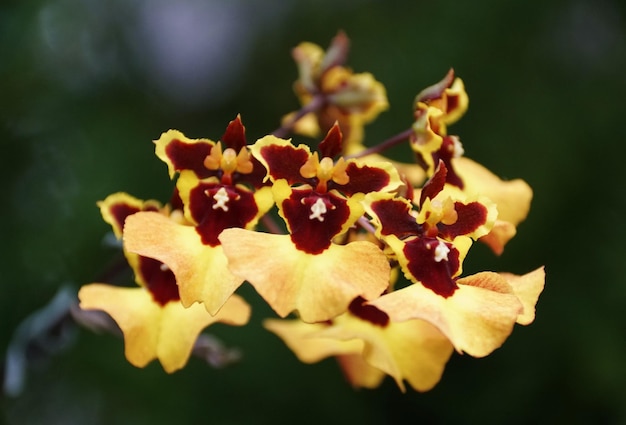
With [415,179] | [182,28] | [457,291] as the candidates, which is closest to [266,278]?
[457,291]

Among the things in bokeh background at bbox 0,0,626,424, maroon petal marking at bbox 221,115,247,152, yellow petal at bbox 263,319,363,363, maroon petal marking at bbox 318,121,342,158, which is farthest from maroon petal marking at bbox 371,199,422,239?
bokeh background at bbox 0,0,626,424

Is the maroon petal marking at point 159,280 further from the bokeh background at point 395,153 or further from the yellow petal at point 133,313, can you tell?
the bokeh background at point 395,153

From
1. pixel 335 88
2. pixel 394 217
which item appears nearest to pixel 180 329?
pixel 394 217

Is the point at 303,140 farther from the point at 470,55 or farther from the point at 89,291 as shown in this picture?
the point at 89,291

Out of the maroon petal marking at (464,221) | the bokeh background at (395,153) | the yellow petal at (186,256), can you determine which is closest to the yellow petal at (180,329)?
the yellow petal at (186,256)

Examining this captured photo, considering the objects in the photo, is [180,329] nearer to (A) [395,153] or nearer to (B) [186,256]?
(B) [186,256]

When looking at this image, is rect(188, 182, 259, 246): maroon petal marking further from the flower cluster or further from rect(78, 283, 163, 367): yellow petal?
rect(78, 283, 163, 367): yellow petal
